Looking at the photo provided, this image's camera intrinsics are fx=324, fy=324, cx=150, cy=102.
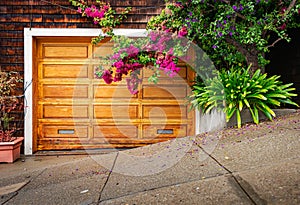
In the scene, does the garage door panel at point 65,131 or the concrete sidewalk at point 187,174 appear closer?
the concrete sidewalk at point 187,174

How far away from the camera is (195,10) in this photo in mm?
4891

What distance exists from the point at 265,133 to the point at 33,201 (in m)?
2.72

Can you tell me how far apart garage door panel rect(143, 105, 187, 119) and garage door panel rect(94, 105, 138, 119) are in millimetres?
254

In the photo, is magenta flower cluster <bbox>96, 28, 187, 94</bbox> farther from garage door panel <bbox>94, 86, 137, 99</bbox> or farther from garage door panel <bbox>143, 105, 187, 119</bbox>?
garage door panel <bbox>143, 105, 187, 119</bbox>

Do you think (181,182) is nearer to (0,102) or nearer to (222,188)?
(222,188)

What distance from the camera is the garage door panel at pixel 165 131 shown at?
584 centimetres

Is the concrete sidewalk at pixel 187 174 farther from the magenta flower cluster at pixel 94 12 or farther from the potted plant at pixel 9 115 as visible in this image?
the magenta flower cluster at pixel 94 12

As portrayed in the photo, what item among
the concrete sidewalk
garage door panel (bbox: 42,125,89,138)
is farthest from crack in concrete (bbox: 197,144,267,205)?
garage door panel (bbox: 42,125,89,138)

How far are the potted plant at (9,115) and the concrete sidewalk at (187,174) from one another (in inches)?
18.1

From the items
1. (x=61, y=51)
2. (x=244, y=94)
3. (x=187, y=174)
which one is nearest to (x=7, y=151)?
(x=61, y=51)

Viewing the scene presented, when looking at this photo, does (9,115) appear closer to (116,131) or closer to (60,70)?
(60,70)

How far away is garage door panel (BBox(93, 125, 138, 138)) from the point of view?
5828 mm

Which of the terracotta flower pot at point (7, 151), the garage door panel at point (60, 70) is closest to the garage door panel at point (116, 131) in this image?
the garage door panel at point (60, 70)

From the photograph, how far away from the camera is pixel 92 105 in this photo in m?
5.82
